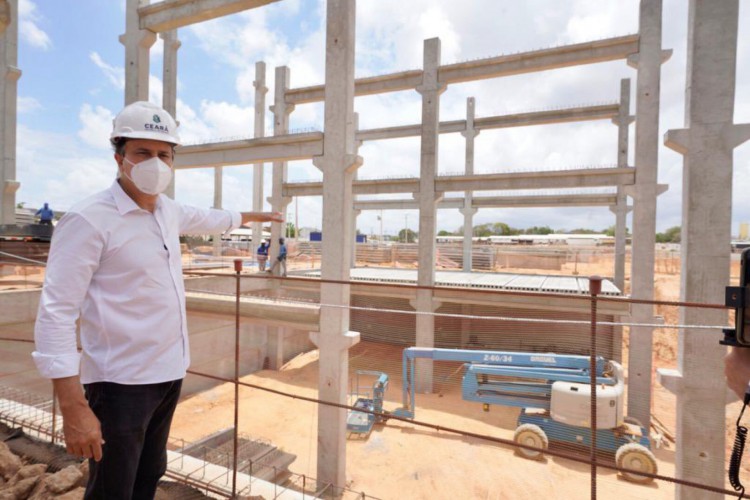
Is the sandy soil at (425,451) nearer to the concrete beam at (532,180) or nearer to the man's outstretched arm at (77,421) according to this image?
the concrete beam at (532,180)

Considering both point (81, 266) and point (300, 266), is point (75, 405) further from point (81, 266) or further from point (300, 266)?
point (300, 266)

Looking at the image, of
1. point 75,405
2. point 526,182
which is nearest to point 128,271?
point 75,405

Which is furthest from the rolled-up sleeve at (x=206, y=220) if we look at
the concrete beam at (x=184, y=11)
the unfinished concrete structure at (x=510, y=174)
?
the concrete beam at (x=184, y=11)

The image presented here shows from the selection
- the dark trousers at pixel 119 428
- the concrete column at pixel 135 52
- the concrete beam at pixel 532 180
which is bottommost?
the dark trousers at pixel 119 428

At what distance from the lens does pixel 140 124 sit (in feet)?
4.84

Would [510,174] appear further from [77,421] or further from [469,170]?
[77,421]

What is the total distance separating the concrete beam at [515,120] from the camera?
1311 cm

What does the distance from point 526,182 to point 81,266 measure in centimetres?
1097

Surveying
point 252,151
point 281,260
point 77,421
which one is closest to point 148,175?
point 77,421

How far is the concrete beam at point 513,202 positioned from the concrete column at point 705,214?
390 inches

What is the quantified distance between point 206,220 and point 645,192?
10519 millimetres

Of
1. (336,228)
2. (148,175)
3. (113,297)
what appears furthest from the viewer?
(336,228)

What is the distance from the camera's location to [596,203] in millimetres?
14344

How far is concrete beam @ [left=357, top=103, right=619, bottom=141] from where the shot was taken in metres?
13.1
